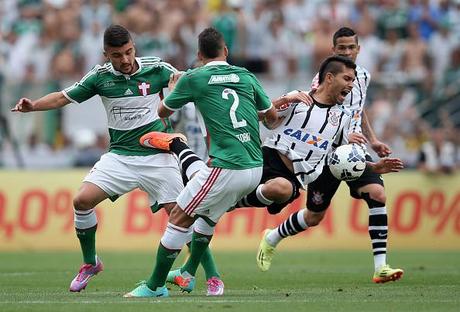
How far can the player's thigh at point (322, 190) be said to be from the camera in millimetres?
12500

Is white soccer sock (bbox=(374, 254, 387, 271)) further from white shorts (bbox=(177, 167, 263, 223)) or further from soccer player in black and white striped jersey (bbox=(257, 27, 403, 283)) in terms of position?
white shorts (bbox=(177, 167, 263, 223))

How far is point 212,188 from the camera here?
31.9ft

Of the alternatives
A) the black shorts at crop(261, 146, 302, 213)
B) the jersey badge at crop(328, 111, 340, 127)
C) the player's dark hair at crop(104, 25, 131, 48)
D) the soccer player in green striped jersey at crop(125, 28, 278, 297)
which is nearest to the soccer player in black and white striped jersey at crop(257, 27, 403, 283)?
the jersey badge at crop(328, 111, 340, 127)

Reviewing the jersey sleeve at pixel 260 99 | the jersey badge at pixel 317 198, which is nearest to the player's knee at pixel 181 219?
the jersey sleeve at pixel 260 99

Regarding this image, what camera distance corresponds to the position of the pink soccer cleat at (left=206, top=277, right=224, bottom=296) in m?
10.5

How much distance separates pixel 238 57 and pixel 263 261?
9.16 m

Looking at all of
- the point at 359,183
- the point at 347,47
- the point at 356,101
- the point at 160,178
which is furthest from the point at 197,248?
the point at 347,47

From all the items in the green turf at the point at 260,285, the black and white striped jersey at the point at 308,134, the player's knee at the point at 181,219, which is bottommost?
the green turf at the point at 260,285

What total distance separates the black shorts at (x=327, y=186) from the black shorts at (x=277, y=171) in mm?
542

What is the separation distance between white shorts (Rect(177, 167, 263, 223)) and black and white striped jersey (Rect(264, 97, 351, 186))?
2.02 metres

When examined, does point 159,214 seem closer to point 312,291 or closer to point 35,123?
point 35,123

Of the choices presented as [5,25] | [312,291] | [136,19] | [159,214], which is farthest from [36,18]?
[312,291]

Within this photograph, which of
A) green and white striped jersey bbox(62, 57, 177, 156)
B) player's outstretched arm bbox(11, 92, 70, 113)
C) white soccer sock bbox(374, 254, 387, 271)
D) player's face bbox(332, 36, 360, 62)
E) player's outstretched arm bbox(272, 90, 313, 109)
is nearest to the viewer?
player's outstretched arm bbox(11, 92, 70, 113)

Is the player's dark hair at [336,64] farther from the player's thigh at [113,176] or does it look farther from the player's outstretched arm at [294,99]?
the player's thigh at [113,176]
